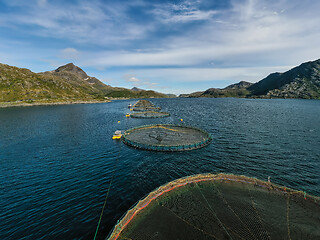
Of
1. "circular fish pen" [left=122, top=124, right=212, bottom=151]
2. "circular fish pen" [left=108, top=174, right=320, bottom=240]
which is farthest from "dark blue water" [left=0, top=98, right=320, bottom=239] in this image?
"circular fish pen" [left=108, top=174, right=320, bottom=240]

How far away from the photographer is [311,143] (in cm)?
5388

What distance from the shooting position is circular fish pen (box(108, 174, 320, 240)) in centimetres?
1688

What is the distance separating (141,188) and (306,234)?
25.0m

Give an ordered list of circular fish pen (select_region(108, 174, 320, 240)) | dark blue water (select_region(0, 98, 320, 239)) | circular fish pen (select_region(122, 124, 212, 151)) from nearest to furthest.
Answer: circular fish pen (select_region(108, 174, 320, 240)) < dark blue water (select_region(0, 98, 320, 239)) < circular fish pen (select_region(122, 124, 212, 151))

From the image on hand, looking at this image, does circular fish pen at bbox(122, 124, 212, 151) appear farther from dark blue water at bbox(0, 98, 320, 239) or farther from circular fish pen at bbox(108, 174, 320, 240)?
circular fish pen at bbox(108, 174, 320, 240)

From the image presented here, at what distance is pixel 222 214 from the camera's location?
19562mm

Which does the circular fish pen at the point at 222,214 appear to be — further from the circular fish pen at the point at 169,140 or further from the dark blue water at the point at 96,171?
the circular fish pen at the point at 169,140

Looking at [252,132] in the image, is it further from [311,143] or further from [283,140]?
[311,143]

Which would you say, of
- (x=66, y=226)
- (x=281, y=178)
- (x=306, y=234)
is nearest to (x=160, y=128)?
(x=281, y=178)

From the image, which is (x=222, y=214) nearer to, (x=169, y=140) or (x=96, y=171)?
(x=96, y=171)

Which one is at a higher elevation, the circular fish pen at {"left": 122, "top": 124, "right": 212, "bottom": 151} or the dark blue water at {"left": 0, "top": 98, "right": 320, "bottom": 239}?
the circular fish pen at {"left": 122, "top": 124, "right": 212, "bottom": 151}

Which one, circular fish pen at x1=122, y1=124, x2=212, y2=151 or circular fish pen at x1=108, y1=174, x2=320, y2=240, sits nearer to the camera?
circular fish pen at x1=108, y1=174, x2=320, y2=240

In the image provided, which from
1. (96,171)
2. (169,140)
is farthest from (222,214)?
(169,140)

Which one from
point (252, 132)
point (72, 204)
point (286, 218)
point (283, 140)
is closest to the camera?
point (286, 218)
